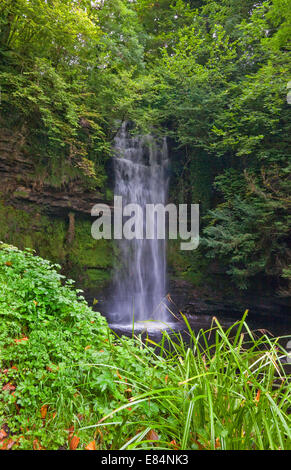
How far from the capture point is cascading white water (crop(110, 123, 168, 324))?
29.2 feet

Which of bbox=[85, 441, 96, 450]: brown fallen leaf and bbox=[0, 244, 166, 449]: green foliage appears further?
bbox=[0, 244, 166, 449]: green foliage

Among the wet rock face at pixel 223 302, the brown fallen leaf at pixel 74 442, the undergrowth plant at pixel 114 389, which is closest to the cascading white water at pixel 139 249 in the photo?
the wet rock face at pixel 223 302

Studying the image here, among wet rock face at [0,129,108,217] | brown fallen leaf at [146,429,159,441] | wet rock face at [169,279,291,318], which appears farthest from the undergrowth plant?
wet rock face at [169,279,291,318]

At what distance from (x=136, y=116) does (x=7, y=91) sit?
12.6ft

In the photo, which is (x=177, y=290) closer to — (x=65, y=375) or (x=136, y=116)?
(x=136, y=116)

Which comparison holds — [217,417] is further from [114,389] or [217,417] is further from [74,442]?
[74,442]

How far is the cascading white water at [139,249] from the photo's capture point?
8.90 metres

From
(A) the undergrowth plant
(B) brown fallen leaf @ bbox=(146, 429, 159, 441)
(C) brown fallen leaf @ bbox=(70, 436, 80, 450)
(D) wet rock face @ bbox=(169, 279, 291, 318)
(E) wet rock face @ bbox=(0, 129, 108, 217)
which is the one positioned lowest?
(D) wet rock face @ bbox=(169, 279, 291, 318)

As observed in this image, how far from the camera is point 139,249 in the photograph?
9359mm

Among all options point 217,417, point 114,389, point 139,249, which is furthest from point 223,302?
point 217,417

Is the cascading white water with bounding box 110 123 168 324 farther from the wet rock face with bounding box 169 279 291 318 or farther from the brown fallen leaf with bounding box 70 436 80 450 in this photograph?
the brown fallen leaf with bounding box 70 436 80 450

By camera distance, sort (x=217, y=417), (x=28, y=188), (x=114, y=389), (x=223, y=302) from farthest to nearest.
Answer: (x=223, y=302) → (x=28, y=188) → (x=114, y=389) → (x=217, y=417)

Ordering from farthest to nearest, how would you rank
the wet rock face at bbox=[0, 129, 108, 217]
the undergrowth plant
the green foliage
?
the wet rock face at bbox=[0, 129, 108, 217] < the green foliage < the undergrowth plant

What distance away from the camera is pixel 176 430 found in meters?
1.37
